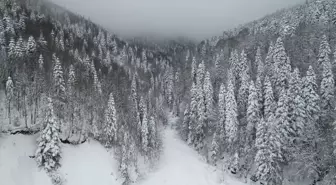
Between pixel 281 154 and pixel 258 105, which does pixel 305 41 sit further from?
pixel 281 154

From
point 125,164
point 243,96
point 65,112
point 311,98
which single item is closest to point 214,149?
point 243,96

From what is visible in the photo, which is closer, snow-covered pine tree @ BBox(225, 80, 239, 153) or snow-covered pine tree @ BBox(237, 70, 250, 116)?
snow-covered pine tree @ BBox(225, 80, 239, 153)

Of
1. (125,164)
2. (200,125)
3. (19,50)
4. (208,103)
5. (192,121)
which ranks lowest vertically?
(125,164)

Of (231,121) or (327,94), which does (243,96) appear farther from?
(327,94)

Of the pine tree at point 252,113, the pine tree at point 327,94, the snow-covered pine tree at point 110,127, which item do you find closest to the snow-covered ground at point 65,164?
the snow-covered pine tree at point 110,127

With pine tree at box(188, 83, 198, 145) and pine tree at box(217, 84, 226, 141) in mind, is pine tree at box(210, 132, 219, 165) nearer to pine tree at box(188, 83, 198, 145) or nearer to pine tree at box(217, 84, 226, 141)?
pine tree at box(217, 84, 226, 141)

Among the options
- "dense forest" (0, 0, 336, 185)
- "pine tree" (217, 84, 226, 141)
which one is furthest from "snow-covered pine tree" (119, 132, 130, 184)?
"pine tree" (217, 84, 226, 141)
